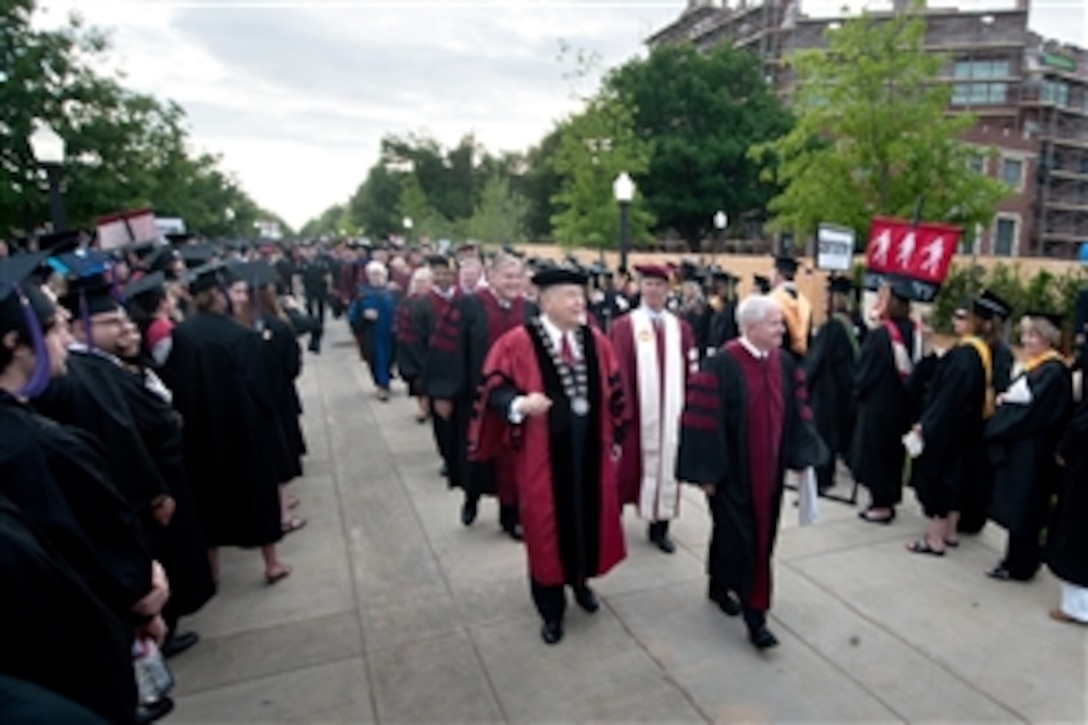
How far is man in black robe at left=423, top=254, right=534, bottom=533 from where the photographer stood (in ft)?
17.2

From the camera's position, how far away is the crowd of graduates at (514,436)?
1758 millimetres

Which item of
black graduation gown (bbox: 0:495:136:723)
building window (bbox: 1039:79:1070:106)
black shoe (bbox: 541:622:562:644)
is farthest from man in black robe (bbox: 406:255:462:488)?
building window (bbox: 1039:79:1070:106)

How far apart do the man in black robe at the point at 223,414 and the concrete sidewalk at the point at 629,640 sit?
563 mm

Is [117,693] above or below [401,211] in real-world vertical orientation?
below

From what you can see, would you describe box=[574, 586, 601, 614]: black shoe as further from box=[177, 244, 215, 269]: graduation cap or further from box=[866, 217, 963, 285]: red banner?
box=[177, 244, 215, 269]: graduation cap

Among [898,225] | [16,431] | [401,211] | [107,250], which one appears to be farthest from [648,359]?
[401,211]

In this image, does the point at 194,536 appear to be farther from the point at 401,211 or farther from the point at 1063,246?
the point at 1063,246

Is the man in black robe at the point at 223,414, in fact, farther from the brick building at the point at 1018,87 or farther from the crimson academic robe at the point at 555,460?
the brick building at the point at 1018,87

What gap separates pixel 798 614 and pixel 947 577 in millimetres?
1234

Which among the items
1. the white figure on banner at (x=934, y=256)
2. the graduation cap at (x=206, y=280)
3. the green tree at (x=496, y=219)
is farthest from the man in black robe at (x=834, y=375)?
the green tree at (x=496, y=219)

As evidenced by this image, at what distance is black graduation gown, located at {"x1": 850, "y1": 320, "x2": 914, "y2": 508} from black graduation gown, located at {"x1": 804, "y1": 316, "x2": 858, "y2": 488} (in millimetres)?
739

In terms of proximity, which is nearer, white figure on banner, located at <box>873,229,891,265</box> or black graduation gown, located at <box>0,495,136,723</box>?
black graduation gown, located at <box>0,495,136,723</box>

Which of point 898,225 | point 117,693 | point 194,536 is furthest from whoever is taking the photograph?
point 898,225

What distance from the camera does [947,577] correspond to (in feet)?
14.3
